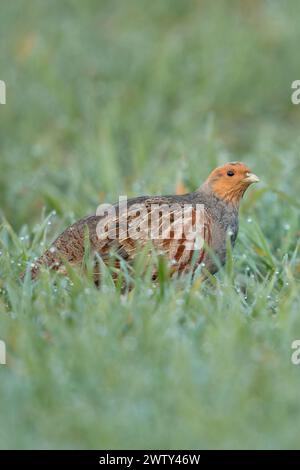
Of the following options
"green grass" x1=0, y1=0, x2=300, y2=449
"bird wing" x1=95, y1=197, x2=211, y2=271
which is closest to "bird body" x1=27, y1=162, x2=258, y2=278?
"bird wing" x1=95, y1=197, x2=211, y2=271

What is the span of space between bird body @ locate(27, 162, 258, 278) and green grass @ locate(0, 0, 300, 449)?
0.17 m

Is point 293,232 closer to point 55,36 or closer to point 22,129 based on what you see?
→ point 22,129

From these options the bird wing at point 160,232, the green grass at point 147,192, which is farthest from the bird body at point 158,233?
the green grass at point 147,192

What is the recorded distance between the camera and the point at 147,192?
234 inches

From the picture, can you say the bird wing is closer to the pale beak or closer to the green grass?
the green grass

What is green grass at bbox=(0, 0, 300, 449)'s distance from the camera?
3.14 m

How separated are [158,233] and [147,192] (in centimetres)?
151

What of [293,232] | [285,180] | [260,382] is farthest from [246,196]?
[260,382]

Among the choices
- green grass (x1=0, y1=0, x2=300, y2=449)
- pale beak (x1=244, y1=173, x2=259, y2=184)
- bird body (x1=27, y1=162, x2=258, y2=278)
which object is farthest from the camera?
pale beak (x1=244, y1=173, x2=259, y2=184)

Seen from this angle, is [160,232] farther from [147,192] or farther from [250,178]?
[147,192]

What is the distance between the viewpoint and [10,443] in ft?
10.0

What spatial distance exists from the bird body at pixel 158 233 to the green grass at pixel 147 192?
17cm

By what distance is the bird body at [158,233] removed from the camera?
4.43 metres
